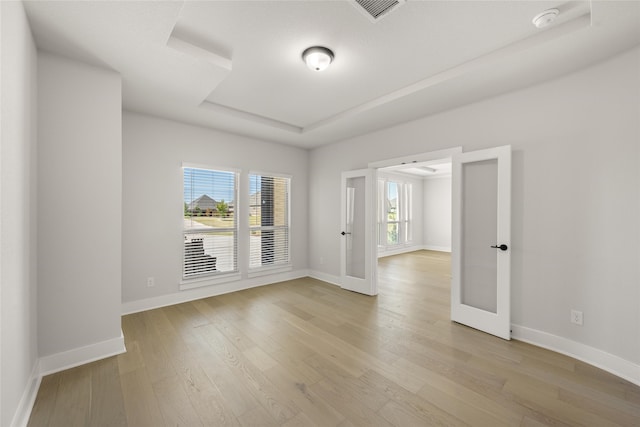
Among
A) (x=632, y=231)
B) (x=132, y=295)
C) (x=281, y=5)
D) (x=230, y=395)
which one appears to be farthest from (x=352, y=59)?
(x=132, y=295)

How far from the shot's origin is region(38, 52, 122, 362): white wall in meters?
2.21

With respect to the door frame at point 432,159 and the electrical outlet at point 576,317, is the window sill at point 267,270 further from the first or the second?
the electrical outlet at point 576,317

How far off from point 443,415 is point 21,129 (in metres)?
3.41

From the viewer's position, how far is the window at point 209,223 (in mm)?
4086

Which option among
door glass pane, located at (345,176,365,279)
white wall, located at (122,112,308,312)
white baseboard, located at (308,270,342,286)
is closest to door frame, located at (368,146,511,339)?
door glass pane, located at (345,176,365,279)

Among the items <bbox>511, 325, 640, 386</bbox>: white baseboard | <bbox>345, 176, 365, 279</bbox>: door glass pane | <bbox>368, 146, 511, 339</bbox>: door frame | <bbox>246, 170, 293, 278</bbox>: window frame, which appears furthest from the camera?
<bbox>246, 170, 293, 278</bbox>: window frame

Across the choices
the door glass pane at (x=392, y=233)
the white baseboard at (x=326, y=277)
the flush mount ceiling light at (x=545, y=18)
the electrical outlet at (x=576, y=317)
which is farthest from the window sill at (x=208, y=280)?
the door glass pane at (x=392, y=233)

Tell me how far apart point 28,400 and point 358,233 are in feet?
13.1

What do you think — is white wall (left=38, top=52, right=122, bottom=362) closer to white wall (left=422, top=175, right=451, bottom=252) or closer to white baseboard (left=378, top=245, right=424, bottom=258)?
white baseboard (left=378, top=245, right=424, bottom=258)

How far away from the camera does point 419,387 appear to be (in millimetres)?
2029

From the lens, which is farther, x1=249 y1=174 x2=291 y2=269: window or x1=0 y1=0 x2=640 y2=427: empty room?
x1=249 y1=174 x2=291 y2=269: window

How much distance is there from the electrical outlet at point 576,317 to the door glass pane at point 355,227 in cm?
260

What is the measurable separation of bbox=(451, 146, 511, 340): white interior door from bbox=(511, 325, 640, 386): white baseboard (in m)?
0.18

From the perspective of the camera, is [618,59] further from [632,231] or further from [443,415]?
[443,415]
